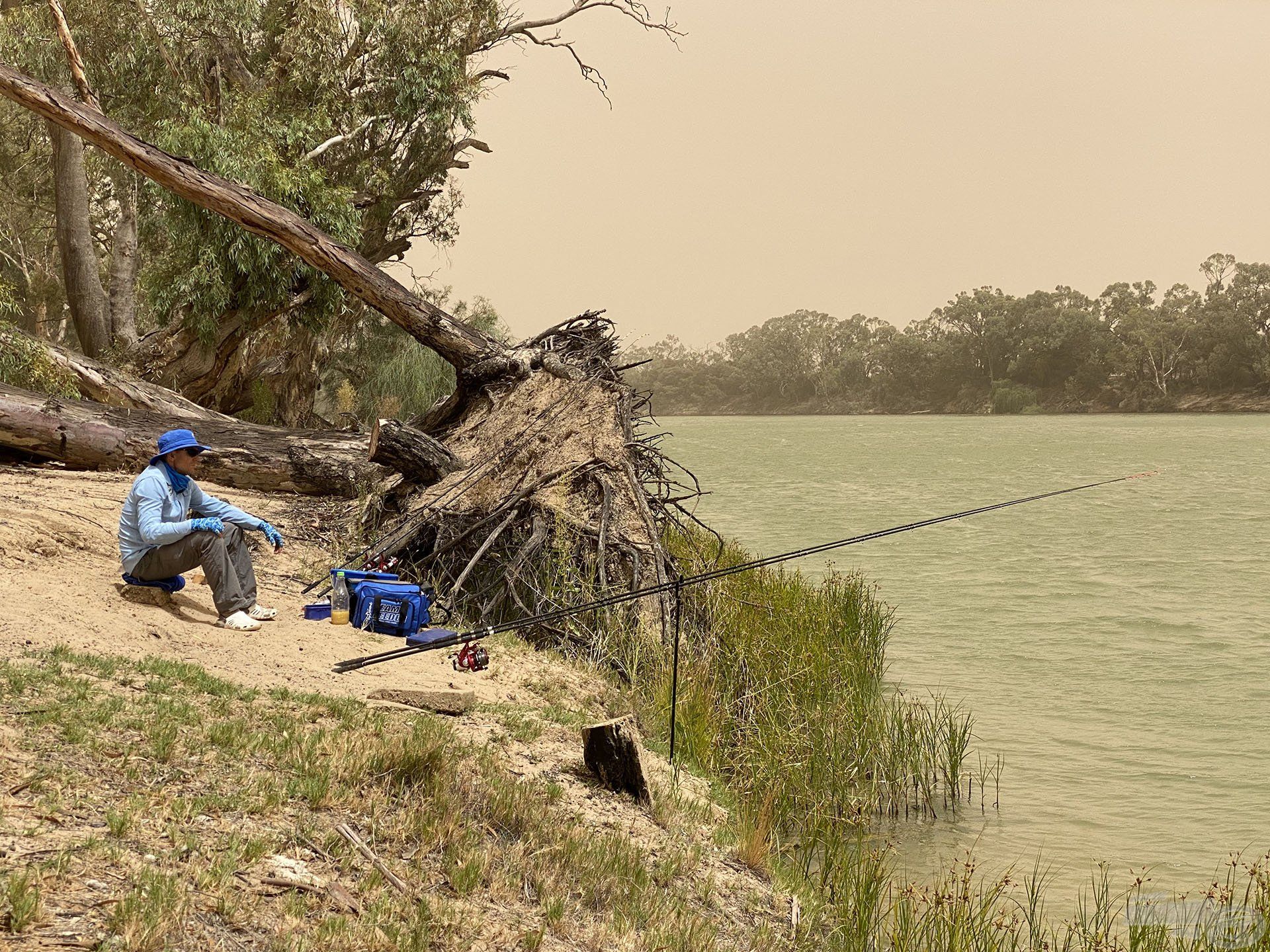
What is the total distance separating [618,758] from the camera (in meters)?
5.41

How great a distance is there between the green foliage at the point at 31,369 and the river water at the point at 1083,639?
9686mm

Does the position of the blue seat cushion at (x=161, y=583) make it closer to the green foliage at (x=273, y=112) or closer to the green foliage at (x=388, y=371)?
the green foliage at (x=273, y=112)

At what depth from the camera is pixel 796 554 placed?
20.3 feet

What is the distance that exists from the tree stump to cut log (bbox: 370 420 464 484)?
15.8 feet

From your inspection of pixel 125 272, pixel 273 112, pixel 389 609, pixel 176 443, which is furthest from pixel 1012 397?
pixel 176 443

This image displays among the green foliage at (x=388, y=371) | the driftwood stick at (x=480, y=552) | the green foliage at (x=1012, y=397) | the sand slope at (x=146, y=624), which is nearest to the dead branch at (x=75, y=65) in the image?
the sand slope at (x=146, y=624)

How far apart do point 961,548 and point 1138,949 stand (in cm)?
1609

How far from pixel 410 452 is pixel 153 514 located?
3.46 m

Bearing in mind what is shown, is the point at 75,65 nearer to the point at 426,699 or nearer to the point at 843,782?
the point at 426,699

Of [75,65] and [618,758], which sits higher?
[75,65]

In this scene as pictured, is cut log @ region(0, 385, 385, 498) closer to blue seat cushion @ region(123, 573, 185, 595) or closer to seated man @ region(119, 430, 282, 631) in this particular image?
blue seat cushion @ region(123, 573, 185, 595)

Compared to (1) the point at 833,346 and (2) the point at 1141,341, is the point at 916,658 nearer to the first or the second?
(2) the point at 1141,341

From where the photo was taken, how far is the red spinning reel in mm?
6949

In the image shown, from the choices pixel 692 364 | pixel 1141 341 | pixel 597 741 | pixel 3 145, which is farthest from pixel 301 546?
pixel 692 364
